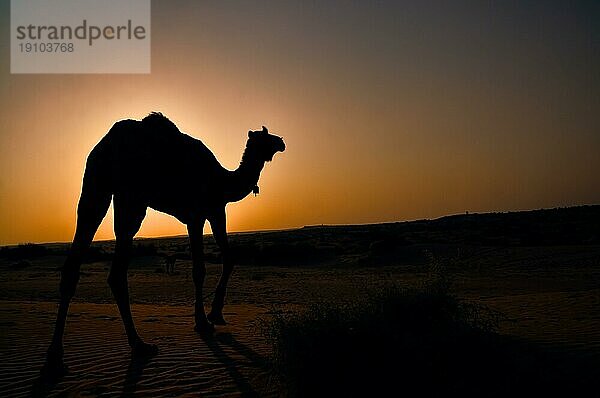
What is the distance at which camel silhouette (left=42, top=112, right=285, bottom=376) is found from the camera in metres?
7.30

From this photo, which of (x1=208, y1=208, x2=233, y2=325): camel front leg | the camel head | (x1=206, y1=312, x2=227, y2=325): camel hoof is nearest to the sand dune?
(x1=206, y1=312, x2=227, y2=325): camel hoof

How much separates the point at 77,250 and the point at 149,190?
1428mm

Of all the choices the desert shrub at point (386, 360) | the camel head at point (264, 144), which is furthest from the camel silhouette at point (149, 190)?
the desert shrub at point (386, 360)

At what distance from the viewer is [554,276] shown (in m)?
22.4

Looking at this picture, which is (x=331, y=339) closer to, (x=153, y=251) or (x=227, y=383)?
(x=227, y=383)

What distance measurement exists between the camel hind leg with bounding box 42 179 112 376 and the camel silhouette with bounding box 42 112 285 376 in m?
0.01

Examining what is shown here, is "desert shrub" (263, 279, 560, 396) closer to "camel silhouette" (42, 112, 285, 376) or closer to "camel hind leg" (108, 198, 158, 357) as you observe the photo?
"camel hind leg" (108, 198, 158, 357)

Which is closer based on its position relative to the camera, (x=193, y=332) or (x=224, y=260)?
(x=193, y=332)

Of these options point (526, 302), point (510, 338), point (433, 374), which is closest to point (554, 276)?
point (526, 302)

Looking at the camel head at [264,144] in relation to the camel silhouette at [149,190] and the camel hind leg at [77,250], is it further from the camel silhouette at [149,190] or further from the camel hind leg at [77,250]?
the camel hind leg at [77,250]

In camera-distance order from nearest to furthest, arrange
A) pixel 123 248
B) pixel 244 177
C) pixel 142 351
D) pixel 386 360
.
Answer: pixel 386 360 → pixel 142 351 → pixel 123 248 → pixel 244 177

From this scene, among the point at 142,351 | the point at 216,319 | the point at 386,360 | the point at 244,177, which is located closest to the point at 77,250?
the point at 142,351

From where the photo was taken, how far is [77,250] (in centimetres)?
709

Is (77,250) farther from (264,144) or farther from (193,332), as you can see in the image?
(264,144)
